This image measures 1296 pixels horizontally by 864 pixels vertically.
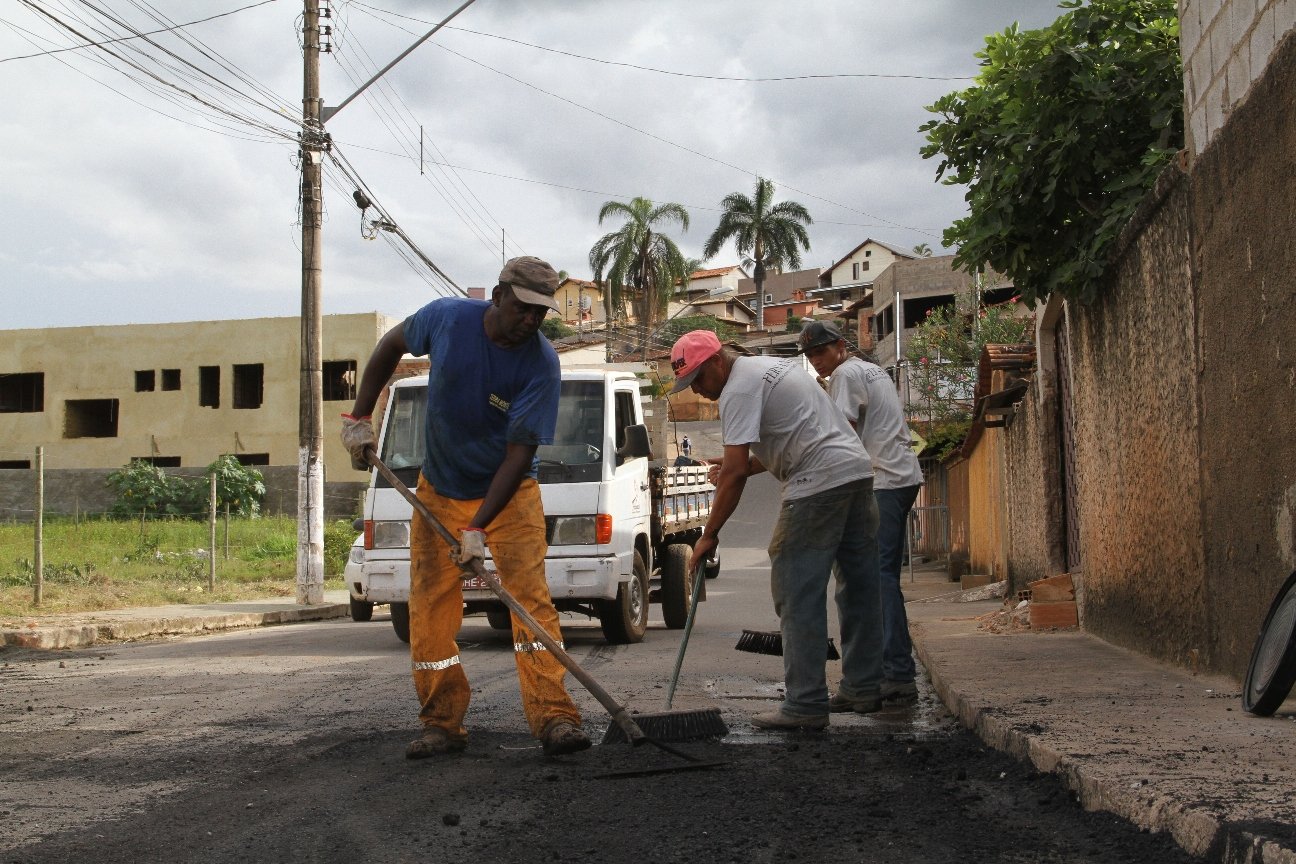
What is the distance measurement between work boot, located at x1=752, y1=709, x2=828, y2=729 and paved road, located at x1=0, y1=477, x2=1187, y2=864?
82 mm

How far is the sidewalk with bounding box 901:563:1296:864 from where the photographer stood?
333 cm

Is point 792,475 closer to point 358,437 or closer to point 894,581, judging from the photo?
point 894,581

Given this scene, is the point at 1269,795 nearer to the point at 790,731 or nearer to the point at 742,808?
the point at 742,808

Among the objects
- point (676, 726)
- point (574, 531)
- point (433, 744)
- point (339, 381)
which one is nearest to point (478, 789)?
point (433, 744)

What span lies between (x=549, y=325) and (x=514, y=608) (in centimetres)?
6275

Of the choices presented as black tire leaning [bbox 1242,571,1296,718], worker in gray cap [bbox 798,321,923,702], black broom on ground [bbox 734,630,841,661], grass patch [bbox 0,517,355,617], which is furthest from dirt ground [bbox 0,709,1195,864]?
grass patch [bbox 0,517,355,617]

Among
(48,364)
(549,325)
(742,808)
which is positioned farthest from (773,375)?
(549,325)

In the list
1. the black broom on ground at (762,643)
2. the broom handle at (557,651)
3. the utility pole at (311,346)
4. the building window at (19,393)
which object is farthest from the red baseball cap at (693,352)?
the building window at (19,393)

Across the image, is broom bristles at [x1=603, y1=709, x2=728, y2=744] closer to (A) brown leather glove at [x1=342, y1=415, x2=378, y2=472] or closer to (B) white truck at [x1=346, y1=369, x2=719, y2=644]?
(A) brown leather glove at [x1=342, y1=415, x2=378, y2=472]

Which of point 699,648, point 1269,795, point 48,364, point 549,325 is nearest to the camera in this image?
point 1269,795

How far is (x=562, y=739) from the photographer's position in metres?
4.87

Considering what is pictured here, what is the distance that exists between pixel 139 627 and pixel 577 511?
501 centimetres

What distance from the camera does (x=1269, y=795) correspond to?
3521 millimetres

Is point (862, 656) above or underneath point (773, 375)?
underneath
